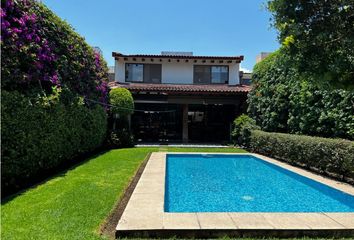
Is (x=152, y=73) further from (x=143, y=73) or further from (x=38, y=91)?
(x=38, y=91)

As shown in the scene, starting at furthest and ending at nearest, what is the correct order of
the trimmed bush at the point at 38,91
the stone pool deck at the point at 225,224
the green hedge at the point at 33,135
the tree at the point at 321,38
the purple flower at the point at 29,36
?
1. the purple flower at the point at 29,36
2. the trimmed bush at the point at 38,91
3. the green hedge at the point at 33,135
4. the stone pool deck at the point at 225,224
5. the tree at the point at 321,38

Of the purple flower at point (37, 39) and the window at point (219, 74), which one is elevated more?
the window at point (219, 74)

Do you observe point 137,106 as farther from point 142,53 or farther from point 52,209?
point 52,209

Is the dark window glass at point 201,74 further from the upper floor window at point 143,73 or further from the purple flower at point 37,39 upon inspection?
the purple flower at point 37,39

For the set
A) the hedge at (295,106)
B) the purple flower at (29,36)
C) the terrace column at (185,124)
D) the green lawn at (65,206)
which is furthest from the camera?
the terrace column at (185,124)

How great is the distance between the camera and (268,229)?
17.0 feet

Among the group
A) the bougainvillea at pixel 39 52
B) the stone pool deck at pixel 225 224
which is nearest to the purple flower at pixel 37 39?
the bougainvillea at pixel 39 52

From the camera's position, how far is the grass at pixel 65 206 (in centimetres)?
492

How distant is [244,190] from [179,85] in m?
16.0

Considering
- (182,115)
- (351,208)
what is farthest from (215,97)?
(351,208)

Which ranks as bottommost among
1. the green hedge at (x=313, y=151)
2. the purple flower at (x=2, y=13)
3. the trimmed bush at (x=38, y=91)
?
the green hedge at (x=313, y=151)

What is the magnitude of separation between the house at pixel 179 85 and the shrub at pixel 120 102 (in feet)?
14.5

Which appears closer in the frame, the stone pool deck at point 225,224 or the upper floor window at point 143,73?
the stone pool deck at point 225,224

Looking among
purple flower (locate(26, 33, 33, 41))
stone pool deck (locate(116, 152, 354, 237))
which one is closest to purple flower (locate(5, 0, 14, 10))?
purple flower (locate(26, 33, 33, 41))
